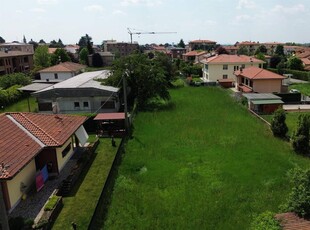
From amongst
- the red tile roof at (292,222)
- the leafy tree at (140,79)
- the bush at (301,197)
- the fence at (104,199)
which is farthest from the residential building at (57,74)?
the red tile roof at (292,222)

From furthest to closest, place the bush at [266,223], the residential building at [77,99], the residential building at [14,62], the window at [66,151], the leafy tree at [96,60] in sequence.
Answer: the leafy tree at [96,60]
the residential building at [14,62]
the residential building at [77,99]
the window at [66,151]
the bush at [266,223]

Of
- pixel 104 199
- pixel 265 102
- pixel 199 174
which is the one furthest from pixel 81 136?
pixel 265 102

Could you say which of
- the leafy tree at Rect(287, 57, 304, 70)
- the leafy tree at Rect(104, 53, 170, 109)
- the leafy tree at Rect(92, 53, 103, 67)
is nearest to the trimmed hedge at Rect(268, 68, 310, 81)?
the leafy tree at Rect(287, 57, 304, 70)

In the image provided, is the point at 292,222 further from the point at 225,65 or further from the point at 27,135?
the point at 225,65

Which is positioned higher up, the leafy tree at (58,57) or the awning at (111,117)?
the leafy tree at (58,57)

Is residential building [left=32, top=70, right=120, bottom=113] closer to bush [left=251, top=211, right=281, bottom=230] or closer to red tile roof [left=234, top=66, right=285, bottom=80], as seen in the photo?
red tile roof [left=234, top=66, right=285, bottom=80]

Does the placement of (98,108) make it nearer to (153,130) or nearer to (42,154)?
(153,130)

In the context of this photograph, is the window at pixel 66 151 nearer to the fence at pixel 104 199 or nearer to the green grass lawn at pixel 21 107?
the fence at pixel 104 199
